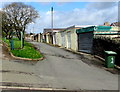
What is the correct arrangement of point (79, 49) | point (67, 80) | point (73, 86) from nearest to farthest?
point (73, 86), point (67, 80), point (79, 49)

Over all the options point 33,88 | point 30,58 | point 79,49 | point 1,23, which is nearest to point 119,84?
point 33,88

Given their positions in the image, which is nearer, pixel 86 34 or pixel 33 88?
pixel 33 88

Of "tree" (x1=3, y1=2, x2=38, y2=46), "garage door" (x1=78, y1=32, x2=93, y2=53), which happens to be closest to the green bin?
"garage door" (x1=78, y1=32, x2=93, y2=53)

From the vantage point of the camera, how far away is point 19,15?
39.3 m

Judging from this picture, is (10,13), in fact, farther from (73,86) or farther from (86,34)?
(73,86)

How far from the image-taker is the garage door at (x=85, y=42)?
580 inches

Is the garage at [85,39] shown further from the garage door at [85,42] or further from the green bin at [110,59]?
the green bin at [110,59]

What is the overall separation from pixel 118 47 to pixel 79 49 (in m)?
7.11

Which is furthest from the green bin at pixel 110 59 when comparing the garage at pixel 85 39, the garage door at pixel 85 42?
the garage door at pixel 85 42

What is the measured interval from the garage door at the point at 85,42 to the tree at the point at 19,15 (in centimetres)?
2495

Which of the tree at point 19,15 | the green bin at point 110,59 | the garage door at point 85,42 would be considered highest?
the tree at point 19,15

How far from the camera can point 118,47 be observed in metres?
10.3

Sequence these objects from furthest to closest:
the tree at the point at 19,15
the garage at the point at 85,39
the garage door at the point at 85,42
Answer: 1. the tree at the point at 19,15
2. the garage door at the point at 85,42
3. the garage at the point at 85,39

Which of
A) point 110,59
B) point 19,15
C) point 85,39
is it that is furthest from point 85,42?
point 19,15
